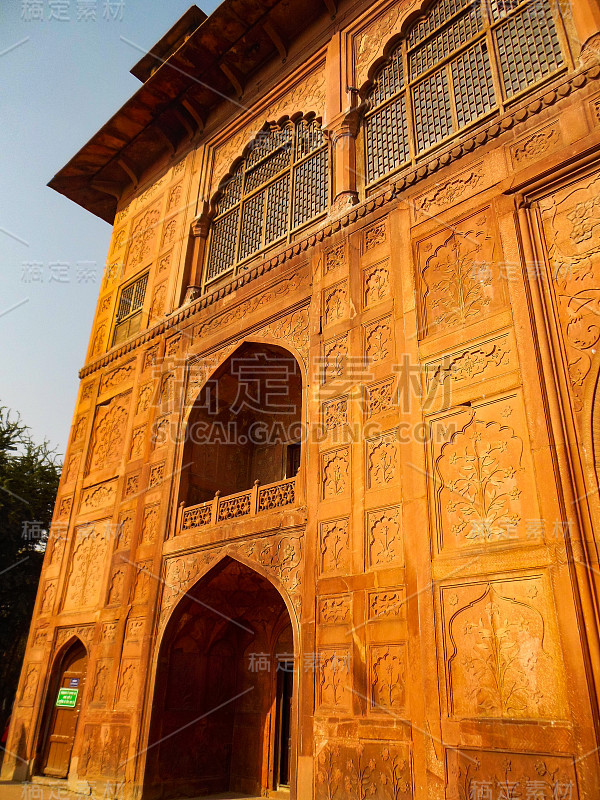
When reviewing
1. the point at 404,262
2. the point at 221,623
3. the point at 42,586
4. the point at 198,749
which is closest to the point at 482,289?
the point at 404,262

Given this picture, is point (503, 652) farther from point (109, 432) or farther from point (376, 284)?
point (109, 432)

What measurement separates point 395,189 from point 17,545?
12.1 m

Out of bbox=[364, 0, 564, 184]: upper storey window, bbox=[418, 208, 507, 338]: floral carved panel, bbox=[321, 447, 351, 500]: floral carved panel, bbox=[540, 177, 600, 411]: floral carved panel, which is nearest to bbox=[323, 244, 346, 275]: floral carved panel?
bbox=[364, 0, 564, 184]: upper storey window

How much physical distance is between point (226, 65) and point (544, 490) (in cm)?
1009

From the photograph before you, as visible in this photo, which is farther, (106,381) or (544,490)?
(106,381)

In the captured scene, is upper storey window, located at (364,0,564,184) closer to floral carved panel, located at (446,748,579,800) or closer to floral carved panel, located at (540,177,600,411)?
floral carved panel, located at (540,177,600,411)

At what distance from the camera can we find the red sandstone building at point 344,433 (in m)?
5.09

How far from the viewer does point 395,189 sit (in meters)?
7.84

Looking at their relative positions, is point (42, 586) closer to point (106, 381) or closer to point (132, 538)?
point (132, 538)

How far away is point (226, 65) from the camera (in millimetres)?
11695

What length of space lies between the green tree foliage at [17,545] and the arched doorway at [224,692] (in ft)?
25.3

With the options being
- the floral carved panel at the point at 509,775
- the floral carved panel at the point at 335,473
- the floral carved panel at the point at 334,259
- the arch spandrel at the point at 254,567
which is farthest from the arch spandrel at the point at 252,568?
the floral carved panel at the point at 334,259

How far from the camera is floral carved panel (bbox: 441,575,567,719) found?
4.63 m

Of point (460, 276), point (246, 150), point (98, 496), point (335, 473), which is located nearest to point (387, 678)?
point (335, 473)
